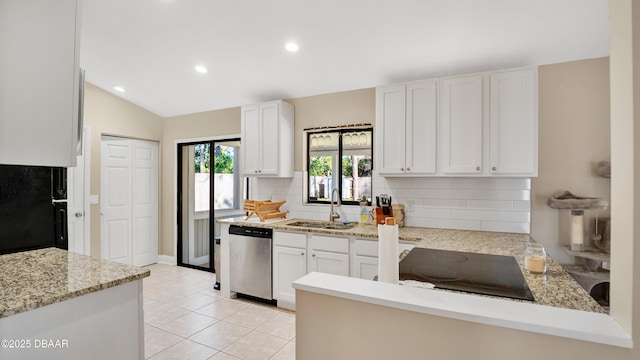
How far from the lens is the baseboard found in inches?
207

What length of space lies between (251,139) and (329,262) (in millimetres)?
1866

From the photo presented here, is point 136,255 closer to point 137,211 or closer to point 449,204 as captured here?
point 137,211

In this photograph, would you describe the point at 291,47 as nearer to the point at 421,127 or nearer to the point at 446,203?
the point at 421,127

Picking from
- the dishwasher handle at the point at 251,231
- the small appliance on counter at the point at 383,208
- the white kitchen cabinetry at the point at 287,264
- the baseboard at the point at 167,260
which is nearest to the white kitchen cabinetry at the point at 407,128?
the small appliance on counter at the point at 383,208

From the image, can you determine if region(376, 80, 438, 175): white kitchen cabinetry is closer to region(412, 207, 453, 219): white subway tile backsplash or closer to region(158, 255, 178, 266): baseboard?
region(412, 207, 453, 219): white subway tile backsplash

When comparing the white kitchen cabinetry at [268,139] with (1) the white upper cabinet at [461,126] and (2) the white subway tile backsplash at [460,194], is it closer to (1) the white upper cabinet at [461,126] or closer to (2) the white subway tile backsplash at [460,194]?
(1) the white upper cabinet at [461,126]

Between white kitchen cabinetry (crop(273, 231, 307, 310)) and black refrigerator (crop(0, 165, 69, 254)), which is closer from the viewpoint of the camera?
black refrigerator (crop(0, 165, 69, 254))

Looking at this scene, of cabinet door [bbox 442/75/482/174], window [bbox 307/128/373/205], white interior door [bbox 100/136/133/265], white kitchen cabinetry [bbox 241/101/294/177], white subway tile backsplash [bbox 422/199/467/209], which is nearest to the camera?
cabinet door [bbox 442/75/482/174]

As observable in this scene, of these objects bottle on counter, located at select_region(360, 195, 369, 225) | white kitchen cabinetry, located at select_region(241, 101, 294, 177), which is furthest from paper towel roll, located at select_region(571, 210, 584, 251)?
white kitchen cabinetry, located at select_region(241, 101, 294, 177)

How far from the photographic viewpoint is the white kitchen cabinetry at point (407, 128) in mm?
3081

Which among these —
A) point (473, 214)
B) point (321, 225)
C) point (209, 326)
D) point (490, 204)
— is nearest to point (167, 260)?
point (209, 326)

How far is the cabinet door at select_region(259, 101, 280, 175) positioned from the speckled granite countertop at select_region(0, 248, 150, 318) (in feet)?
7.72

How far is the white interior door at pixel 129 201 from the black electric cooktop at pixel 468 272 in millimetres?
4537

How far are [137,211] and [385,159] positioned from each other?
4.05m
